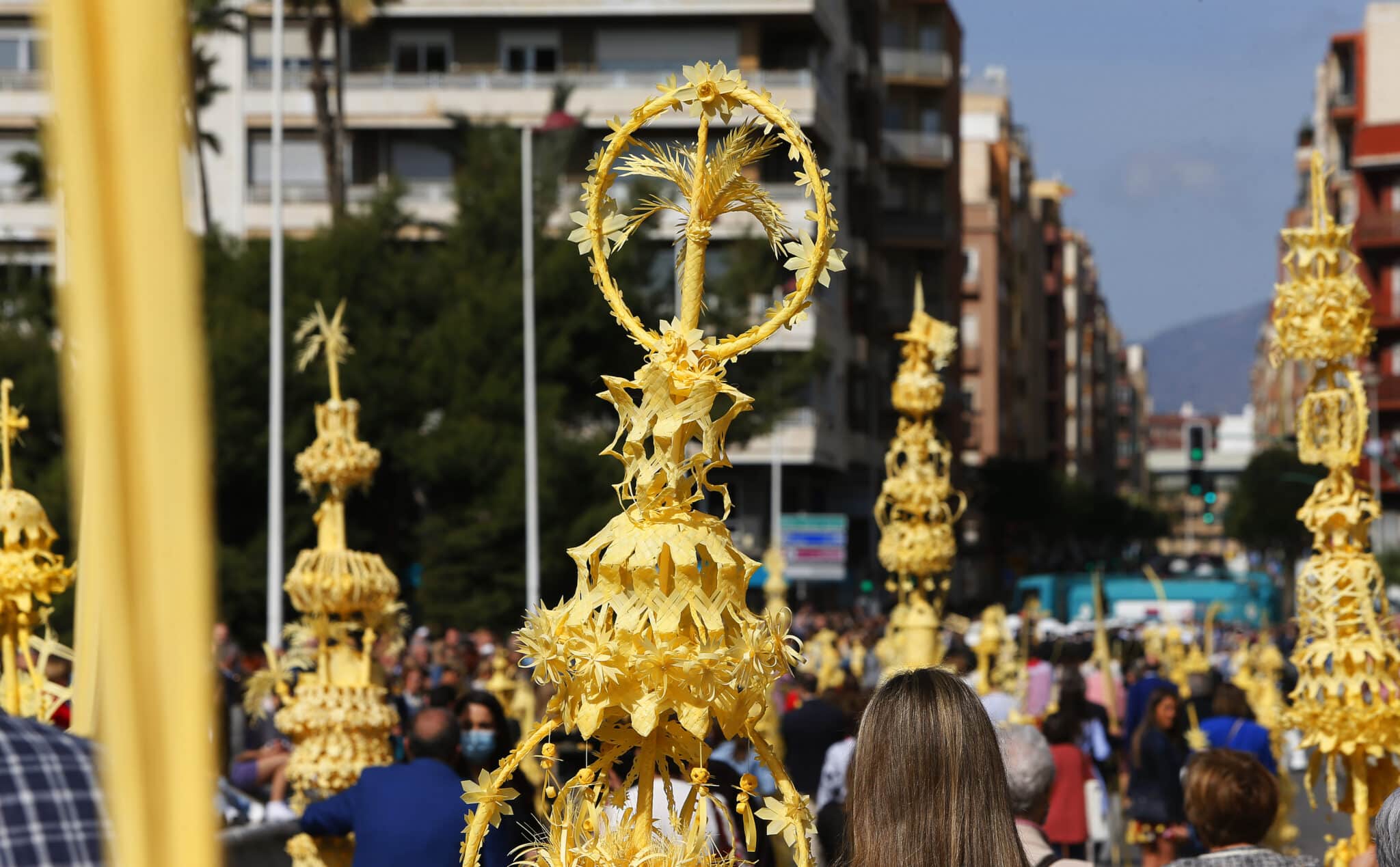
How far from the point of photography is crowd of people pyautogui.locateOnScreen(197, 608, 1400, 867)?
3193 mm

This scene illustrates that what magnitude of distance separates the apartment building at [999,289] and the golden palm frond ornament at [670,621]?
244 ft

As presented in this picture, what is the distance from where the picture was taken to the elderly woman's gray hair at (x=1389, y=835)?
11.5ft

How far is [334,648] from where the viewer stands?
8.90m

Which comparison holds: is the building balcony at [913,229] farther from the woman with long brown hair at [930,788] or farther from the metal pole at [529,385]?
the woman with long brown hair at [930,788]

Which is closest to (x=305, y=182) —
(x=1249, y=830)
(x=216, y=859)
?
(x=1249, y=830)

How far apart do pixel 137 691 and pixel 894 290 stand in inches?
2686

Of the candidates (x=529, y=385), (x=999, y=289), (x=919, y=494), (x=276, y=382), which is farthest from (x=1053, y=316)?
(x=919, y=494)

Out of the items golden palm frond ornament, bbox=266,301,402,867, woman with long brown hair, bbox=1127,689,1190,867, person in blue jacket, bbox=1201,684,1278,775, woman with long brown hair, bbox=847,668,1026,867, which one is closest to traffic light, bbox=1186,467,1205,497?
woman with long brown hair, bbox=1127,689,1190,867

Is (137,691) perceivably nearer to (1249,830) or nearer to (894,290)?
(1249,830)

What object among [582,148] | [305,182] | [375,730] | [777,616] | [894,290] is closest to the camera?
[777,616]

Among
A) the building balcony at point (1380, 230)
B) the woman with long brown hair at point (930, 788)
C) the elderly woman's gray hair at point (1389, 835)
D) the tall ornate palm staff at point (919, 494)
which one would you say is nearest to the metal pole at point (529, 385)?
the tall ornate palm staff at point (919, 494)

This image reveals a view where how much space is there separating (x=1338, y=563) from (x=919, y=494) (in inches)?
181

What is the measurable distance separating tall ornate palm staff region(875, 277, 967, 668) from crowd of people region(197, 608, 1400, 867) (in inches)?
25.0

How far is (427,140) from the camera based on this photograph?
1869 inches
